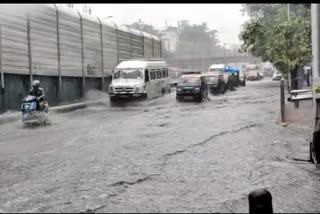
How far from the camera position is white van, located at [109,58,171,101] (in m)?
25.8

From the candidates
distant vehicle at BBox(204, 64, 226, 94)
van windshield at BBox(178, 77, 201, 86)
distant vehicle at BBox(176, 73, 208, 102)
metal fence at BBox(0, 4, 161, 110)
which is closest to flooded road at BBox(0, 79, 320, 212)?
metal fence at BBox(0, 4, 161, 110)

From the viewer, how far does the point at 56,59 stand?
2481 cm

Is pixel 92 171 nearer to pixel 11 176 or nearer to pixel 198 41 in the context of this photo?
pixel 11 176

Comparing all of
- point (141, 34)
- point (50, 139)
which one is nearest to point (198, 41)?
point (141, 34)

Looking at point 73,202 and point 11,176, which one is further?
point 11,176

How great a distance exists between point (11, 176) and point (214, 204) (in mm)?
3951

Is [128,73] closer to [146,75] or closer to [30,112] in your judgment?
[146,75]

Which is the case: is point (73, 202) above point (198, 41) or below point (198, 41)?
below

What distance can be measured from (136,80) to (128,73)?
2.43 ft

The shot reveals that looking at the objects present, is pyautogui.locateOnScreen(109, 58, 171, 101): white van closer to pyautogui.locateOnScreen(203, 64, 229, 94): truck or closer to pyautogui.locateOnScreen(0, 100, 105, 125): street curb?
pyautogui.locateOnScreen(0, 100, 105, 125): street curb

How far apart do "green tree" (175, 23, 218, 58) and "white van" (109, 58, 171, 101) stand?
264 ft

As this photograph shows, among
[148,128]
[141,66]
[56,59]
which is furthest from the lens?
[141,66]

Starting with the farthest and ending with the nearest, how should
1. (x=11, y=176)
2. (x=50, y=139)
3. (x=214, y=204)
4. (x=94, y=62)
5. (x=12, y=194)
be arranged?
(x=94, y=62)
(x=50, y=139)
(x=11, y=176)
(x=12, y=194)
(x=214, y=204)

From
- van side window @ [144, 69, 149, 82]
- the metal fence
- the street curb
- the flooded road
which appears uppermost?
the metal fence
